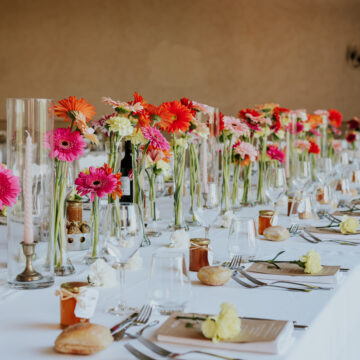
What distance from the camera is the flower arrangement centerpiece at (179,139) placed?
2117 mm

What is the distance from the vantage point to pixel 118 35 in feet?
30.7

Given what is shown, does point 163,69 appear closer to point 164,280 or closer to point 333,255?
point 333,255

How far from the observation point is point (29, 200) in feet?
4.55

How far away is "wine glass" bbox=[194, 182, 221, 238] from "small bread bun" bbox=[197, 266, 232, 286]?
1.14ft

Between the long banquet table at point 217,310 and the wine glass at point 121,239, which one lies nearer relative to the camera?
the long banquet table at point 217,310

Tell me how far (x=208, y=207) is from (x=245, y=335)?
3.29ft

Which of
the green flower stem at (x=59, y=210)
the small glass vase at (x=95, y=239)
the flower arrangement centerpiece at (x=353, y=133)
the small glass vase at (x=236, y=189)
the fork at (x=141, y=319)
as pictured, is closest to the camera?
the fork at (x=141, y=319)

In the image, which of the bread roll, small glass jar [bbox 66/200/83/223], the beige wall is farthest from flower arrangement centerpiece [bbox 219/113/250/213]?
the beige wall

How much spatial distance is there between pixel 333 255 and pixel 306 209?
0.37 m

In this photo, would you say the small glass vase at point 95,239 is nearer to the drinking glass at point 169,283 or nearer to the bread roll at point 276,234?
the drinking glass at point 169,283

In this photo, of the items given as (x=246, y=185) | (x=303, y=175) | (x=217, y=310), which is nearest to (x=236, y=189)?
(x=246, y=185)

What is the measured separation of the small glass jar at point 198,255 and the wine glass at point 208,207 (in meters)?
0.20

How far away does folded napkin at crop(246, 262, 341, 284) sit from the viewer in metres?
1.46

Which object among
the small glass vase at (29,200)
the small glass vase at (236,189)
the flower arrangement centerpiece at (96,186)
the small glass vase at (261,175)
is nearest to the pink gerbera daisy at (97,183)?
the flower arrangement centerpiece at (96,186)
